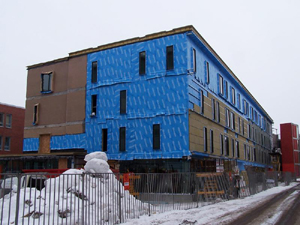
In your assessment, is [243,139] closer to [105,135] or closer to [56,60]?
[105,135]

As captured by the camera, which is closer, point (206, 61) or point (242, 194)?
point (242, 194)

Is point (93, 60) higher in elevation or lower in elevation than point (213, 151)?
higher

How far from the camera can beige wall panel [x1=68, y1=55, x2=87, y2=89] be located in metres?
32.1

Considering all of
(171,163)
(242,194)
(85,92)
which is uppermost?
(85,92)

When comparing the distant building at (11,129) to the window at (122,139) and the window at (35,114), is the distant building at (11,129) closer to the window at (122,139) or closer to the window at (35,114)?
the window at (35,114)

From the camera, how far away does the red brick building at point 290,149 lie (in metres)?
74.1

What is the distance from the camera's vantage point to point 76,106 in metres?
32.0

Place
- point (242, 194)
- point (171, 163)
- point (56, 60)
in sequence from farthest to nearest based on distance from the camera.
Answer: point (56, 60) < point (171, 163) < point (242, 194)

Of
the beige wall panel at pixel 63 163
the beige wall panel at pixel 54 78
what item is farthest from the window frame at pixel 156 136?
the beige wall panel at pixel 54 78

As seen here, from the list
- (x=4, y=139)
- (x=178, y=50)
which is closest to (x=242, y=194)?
(x=178, y=50)

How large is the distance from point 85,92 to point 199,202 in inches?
→ 720

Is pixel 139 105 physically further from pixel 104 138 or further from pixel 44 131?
pixel 44 131

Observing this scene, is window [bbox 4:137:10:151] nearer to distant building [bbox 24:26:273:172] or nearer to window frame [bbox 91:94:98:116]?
distant building [bbox 24:26:273:172]

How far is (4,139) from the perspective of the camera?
153 feet
